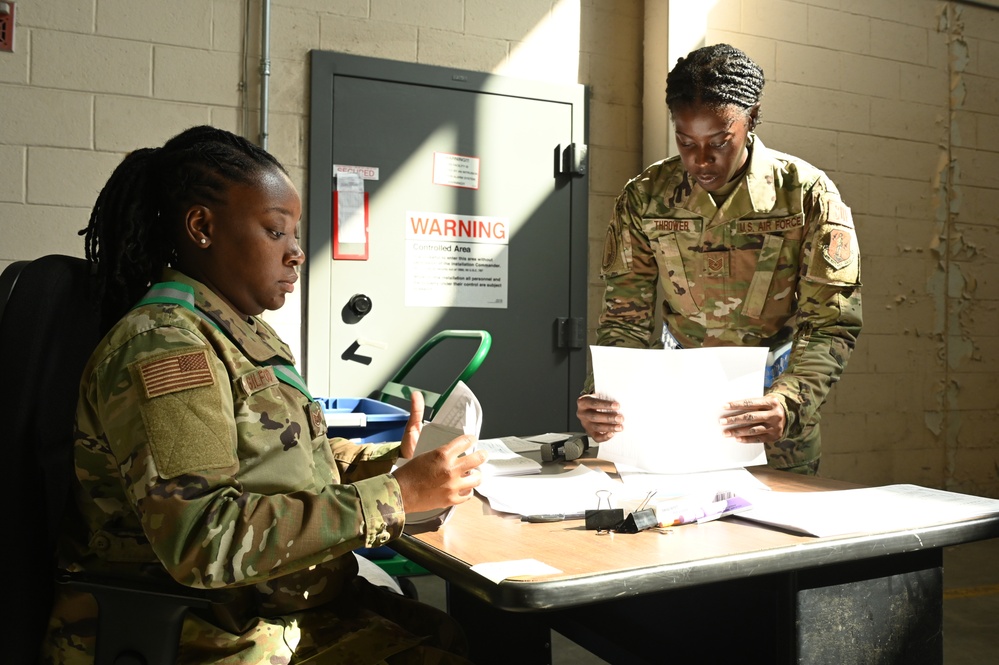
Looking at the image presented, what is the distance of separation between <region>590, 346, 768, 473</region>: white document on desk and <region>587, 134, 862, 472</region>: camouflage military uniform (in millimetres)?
203

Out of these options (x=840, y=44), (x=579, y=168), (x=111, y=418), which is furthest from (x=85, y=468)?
(x=840, y=44)

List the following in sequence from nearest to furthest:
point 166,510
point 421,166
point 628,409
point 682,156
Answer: point 166,510, point 628,409, point 682,156, point 421,166

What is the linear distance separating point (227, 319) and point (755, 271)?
4.23ft

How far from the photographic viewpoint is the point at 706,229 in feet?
6.80

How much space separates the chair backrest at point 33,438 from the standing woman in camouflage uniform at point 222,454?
0.12ft

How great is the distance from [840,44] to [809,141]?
0.51m

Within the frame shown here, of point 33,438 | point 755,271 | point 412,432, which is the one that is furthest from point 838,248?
point 33,438

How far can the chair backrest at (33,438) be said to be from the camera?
108cm

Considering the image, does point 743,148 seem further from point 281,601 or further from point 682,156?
point 281,601

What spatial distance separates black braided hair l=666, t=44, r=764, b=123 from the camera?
1.83m

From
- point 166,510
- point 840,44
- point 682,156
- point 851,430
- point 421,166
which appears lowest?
point 851,430

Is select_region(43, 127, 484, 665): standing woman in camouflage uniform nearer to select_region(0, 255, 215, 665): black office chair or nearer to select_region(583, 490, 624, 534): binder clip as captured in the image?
select_region(0, 255, 215, 665): black office chair

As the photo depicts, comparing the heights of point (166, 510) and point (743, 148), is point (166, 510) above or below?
below

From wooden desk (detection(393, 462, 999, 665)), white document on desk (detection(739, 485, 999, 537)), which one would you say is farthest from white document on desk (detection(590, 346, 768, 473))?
wooden desk (detection(393, 462, 999, 665))
